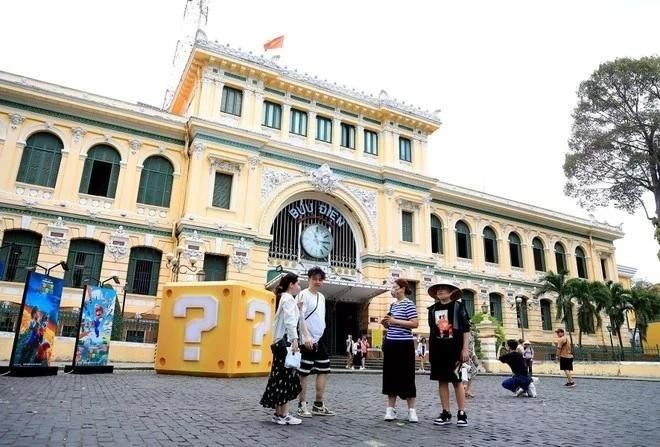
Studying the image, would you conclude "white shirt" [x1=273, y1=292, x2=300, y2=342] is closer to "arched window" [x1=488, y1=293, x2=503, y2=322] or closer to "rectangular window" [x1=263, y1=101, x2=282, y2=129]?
"rectangular window" [x1=263, y1=101, x2=282, y2=129]

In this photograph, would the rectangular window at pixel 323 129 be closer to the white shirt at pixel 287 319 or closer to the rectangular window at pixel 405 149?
the rectangular window at pixel 405 149

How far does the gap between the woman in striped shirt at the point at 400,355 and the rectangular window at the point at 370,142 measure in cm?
2035

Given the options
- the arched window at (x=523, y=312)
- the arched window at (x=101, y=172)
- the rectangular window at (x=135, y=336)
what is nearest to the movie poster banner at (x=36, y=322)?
the rectangular window at (x=135, y=336)

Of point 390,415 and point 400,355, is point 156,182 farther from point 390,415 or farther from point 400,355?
point 390,415

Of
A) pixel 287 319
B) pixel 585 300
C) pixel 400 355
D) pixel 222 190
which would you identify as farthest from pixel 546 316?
pixel 287 319

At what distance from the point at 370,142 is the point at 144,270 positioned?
13.8 m

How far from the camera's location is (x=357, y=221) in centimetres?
2419

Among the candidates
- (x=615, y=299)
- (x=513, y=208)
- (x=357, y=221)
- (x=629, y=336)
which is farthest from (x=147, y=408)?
(x=629, y=336)

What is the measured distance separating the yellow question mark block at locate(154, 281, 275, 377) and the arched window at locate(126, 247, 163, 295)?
7942 mm

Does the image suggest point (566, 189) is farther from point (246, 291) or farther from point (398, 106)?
point (246, 291)

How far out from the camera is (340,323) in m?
23.3

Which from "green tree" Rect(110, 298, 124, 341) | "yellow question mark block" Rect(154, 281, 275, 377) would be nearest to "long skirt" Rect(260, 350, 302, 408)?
"yellow question mark block" Rect(154, 281, 275, 377)

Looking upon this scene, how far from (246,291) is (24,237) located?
11.8m

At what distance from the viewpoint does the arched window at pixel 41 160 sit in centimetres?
1875
